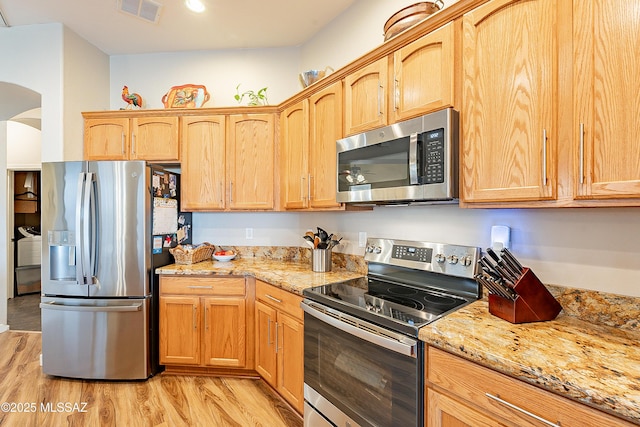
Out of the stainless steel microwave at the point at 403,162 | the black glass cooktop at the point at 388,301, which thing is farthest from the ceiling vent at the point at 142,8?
the black glass cooktop at the point at 388,301

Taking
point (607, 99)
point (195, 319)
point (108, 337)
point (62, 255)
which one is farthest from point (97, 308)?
point (607, 99)

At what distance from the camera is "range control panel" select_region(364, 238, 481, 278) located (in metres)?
1.62

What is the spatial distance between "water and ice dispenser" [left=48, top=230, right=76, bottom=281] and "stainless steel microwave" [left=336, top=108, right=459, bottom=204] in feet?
7.04

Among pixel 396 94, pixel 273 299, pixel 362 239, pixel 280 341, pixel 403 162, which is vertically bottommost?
pixel 280 341

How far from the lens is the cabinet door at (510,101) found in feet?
3.73

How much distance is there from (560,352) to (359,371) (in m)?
0.80

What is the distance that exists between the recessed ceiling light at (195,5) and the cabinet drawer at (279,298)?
2250mm

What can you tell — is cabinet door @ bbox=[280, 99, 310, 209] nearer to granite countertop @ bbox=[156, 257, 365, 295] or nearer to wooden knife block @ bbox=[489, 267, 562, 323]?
granite countertop @ bbox=[156, 257, 365, 295]

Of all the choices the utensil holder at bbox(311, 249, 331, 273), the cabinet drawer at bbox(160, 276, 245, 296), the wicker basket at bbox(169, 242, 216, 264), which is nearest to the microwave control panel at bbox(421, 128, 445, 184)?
the utensil holder at bbox(311, 249, 331, 273)

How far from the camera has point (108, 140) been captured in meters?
2.86

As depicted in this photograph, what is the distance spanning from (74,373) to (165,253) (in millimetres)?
1136

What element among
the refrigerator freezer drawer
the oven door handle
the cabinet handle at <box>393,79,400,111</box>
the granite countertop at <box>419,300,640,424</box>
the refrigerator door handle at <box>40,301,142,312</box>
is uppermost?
the cabinet handle at <box>393,79,400,111</box>

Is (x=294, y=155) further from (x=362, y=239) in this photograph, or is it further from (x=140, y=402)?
(x=140, y=402)

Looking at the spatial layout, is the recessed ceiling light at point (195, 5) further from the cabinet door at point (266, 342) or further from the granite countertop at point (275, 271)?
the cabinet door at point (266, 342)
